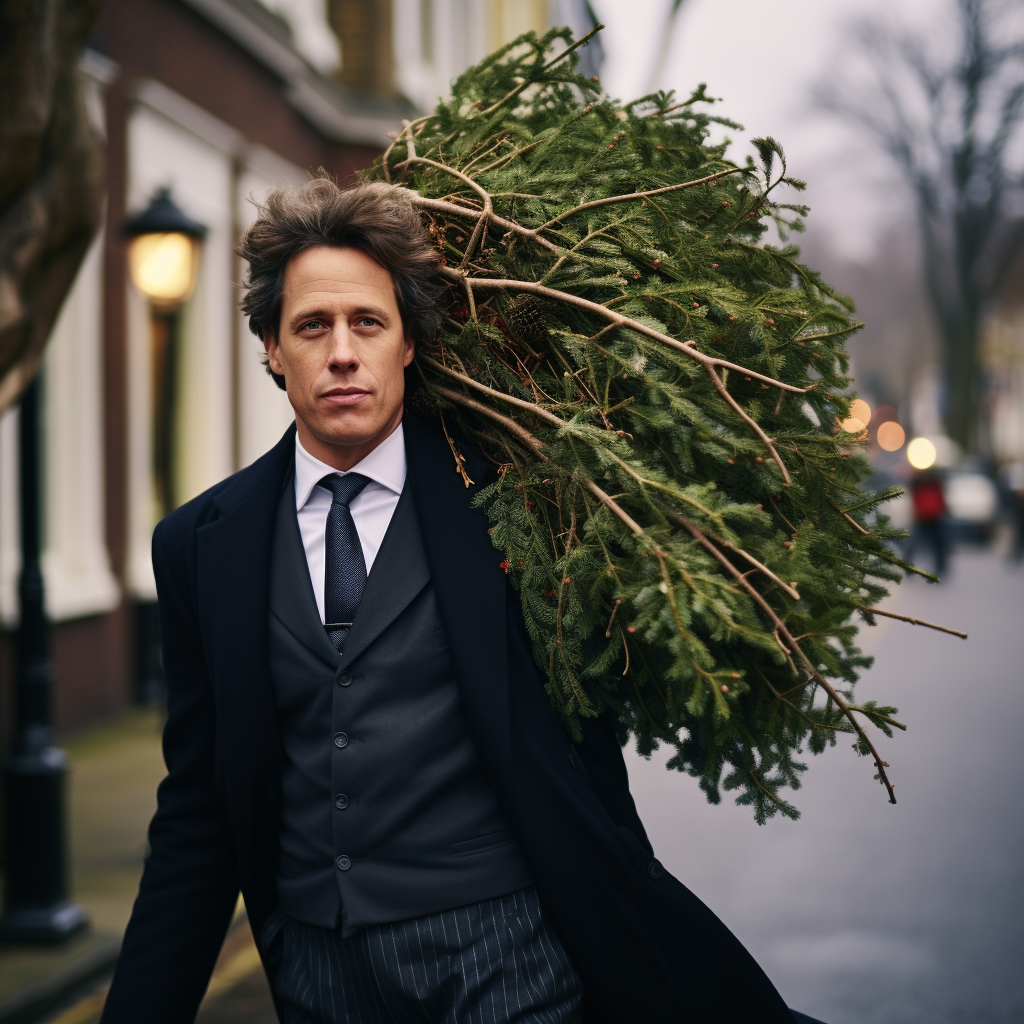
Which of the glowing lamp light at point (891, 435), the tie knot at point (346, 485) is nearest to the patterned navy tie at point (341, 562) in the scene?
the tie knot at point (346, 485)

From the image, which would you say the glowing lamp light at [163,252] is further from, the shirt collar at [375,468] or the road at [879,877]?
the shirt collar at [375,468]

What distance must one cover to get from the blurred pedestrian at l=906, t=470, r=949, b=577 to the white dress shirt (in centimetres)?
1873

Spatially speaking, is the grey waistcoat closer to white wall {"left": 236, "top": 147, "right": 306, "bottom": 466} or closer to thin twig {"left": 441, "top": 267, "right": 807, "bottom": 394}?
thin twig {"left": 441, "top": 267, "right": 807, "bottom": 394}

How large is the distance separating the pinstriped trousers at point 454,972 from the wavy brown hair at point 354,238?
995mm

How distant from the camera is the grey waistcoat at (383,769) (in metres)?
2.15

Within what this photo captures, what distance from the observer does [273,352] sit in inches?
94.1

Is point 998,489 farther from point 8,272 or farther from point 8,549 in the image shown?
point 8,272

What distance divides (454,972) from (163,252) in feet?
20.6

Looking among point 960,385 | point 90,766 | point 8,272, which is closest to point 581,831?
point 8,272

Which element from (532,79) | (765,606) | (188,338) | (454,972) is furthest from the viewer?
(188,338)

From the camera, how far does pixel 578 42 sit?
8.08 feet

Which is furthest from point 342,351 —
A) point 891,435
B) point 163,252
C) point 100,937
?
point 891,435

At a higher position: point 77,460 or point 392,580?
point 77,460

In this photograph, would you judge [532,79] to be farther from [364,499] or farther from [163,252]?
[163,252]
